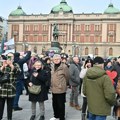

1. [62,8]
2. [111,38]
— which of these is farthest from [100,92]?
[62,8]

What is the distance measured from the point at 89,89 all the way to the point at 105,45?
255ft

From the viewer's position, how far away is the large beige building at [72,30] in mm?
82750

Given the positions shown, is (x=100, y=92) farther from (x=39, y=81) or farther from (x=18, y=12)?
(x=18, y=12)

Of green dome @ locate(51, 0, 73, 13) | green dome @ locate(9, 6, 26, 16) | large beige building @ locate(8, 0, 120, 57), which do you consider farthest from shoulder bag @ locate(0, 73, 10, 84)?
green dome @ locate(9, 6, 26, 16)

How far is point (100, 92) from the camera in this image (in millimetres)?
5691

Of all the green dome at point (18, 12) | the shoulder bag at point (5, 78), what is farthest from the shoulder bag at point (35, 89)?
the green dome at point (18, 12)

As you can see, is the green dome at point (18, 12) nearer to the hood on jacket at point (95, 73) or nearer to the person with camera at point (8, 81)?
the person with camera at point (8, 81)

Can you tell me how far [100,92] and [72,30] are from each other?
79.3 metres

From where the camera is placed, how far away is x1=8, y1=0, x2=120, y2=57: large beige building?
3258 inches

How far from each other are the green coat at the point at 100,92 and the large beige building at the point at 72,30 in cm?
7513

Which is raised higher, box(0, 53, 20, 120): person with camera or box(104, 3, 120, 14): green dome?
box(104, 3, 120, 14): green dome

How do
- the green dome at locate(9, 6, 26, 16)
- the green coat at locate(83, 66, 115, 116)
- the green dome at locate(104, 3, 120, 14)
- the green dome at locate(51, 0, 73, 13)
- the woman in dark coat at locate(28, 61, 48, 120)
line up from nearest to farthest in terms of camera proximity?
the green coat at locate(83, 66, 115, 116), the woman in dark coat at locate(28, 61, 48, 120), the green dome at locate(104, 3, 120, 14), the green dome at locate(51, 0, 73, 13), the green dome at locate(9, 6, 26, 16)

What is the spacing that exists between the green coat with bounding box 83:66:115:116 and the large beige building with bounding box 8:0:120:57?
75127 mm

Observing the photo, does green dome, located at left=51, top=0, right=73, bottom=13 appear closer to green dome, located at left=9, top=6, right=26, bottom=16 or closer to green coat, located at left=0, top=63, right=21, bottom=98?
green dome, located at left=9, top=6, right=26, bottom=16
